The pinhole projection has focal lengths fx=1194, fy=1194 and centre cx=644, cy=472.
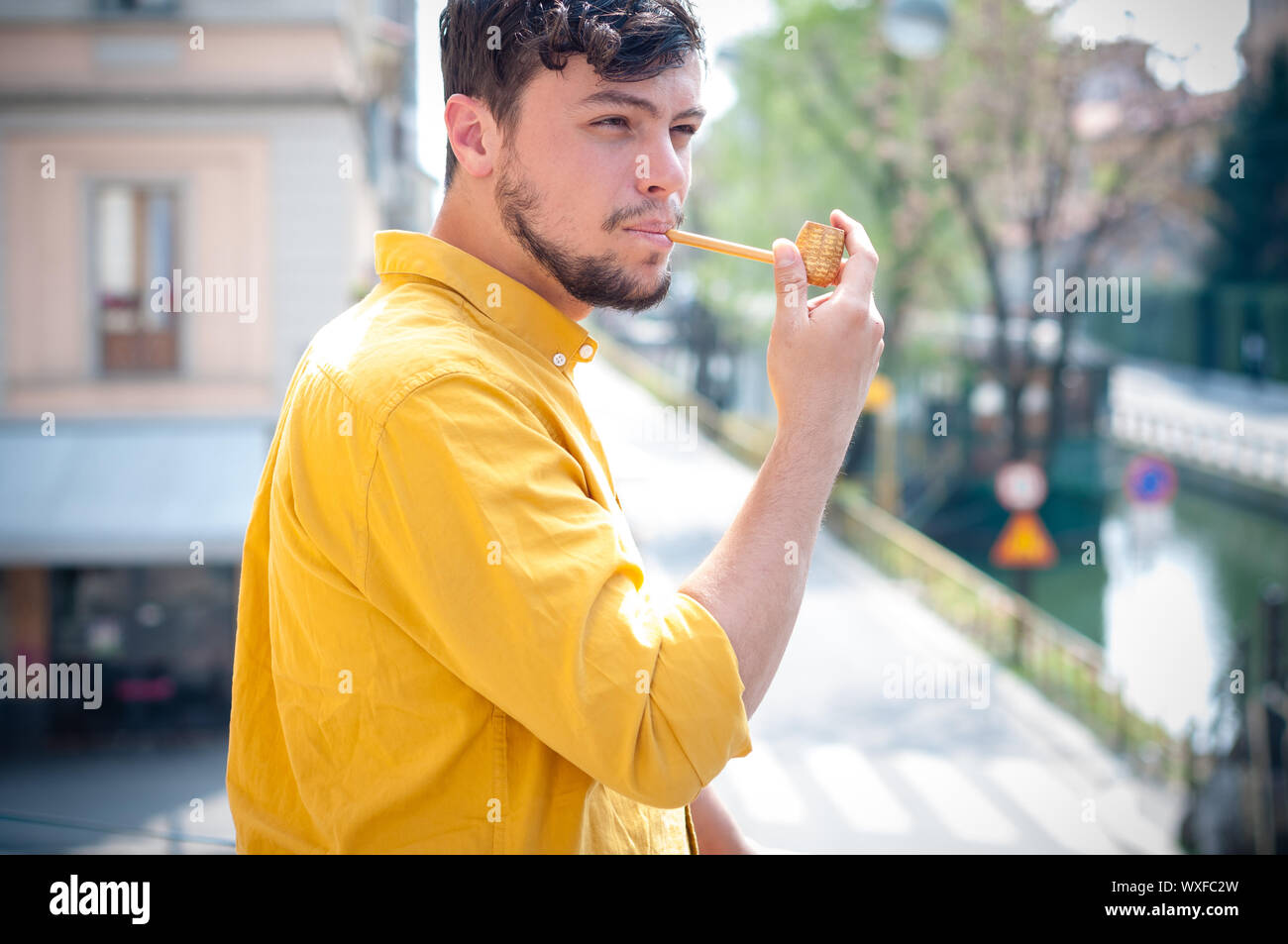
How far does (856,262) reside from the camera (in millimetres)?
1208

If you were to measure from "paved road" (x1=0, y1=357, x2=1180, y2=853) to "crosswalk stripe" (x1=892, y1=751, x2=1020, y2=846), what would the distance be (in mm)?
16

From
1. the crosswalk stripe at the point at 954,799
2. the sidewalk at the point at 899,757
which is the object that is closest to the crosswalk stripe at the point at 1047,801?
the sidewalk at the point at 899,757

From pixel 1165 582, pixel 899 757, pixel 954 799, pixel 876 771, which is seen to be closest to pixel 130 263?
pixel 876 771

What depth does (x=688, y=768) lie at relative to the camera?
95 cm

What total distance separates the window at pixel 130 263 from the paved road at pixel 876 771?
11.3 feet

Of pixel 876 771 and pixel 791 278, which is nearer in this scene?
pixel 791 278

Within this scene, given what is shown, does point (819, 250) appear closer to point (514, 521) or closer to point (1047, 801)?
point (514, 521)

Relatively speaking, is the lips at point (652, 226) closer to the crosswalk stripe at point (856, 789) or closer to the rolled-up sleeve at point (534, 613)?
the rolled-up sleeve at point (534, 613)

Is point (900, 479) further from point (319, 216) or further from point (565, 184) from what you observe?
point (565, 184)

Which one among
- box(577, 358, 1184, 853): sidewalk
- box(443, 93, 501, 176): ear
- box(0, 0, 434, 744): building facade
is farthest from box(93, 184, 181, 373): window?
box(443, 93, 501, 176): ear

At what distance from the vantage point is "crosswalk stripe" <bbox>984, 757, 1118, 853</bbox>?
8.81 meters

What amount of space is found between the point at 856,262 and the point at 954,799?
30.7 feet

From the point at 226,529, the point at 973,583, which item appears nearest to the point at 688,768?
the point at 226,529
